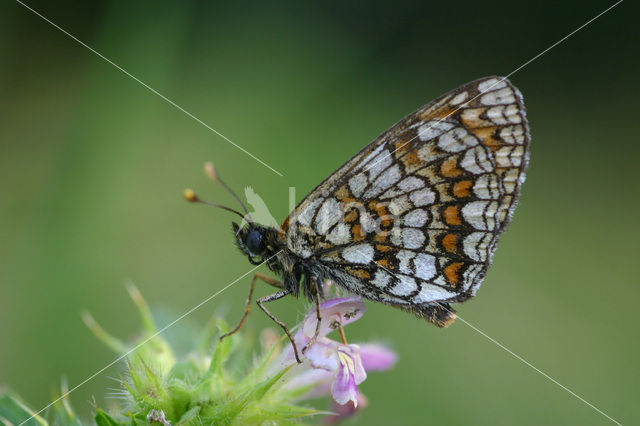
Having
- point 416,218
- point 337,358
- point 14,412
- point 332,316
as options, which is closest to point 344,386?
point 337,358

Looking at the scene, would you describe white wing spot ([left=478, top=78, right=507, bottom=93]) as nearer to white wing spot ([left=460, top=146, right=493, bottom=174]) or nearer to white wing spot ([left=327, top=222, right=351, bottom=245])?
white wing spot ([left=460, top=146, right=493, bottom=174])

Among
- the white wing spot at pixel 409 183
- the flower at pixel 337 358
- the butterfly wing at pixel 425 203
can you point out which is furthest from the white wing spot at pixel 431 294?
the white wing spot at pixel 409 183

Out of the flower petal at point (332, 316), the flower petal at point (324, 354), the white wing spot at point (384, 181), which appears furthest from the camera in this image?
the white wing spot at point (384, 181)

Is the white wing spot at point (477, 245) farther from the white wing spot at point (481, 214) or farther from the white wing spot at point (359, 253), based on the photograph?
the white wing spot at point (359, 253)

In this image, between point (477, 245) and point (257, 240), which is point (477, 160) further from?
point (257, 240)

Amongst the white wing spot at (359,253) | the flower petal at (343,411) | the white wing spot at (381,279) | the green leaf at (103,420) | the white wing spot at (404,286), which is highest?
the white wing spot at (359,253)

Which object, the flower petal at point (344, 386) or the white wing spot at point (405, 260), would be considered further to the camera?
the white wing spot at point (405, 260)

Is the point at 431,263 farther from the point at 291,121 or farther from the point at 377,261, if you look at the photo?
the point at 291,121

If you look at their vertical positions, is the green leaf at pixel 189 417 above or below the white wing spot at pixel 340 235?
below
